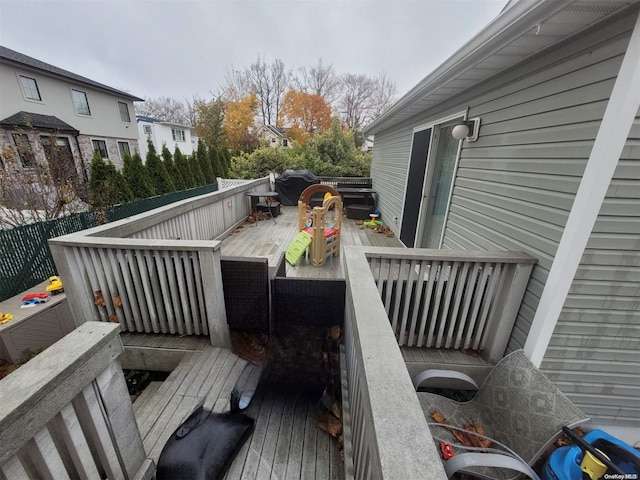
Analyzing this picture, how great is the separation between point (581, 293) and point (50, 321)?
5.13m

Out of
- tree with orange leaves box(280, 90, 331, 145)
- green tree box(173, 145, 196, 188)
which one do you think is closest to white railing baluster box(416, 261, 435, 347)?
green tree box(173, 145, 196, 188)

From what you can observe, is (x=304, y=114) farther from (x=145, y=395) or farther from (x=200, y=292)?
(x=145, y=395)

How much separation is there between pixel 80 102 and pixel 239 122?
11.1 metres

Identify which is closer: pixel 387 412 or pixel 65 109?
pixel 387 412

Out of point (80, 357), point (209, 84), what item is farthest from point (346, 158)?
point (209, 84)

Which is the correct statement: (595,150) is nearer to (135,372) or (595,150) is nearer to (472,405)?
(472,405)

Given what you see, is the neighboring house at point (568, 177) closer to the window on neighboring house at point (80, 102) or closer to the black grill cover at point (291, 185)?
the black grill cover at point (291, 185)

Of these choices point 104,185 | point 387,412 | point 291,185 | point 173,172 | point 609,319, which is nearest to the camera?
point 387,412

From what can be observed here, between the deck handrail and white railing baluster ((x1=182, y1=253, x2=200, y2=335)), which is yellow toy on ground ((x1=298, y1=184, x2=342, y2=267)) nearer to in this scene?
white railing baluster ((x1=182, y1=253, x2=200, y2=335))

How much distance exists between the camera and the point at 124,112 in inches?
675

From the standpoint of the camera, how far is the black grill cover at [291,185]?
31.0 ft

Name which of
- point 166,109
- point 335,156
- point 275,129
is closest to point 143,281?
point 335,156

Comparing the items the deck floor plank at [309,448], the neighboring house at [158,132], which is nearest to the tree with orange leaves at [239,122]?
the neighboring house at [158,132]

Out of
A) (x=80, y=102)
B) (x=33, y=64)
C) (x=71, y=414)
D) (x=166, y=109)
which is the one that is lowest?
(x=71, y=414)
